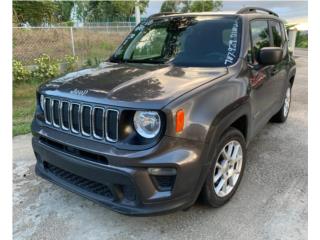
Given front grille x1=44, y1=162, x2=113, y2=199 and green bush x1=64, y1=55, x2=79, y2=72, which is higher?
green bush x1=64, y1=55, x2=79, y2=72

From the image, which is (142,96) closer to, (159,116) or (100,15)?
(159,116)

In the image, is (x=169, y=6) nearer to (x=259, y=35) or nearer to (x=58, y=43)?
(x=58, y=43)

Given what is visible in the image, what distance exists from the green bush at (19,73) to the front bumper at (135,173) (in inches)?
245

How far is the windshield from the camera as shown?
11.5 ft

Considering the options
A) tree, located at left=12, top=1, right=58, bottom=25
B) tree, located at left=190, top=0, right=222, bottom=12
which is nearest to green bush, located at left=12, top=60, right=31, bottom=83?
tree, located at left=12, top=1, right=58, bottom=25

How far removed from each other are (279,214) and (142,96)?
1685 millimetres

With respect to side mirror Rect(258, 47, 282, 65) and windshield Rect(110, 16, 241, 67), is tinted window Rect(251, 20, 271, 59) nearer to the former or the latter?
side mirror Rect(258, 47, 282, 65)

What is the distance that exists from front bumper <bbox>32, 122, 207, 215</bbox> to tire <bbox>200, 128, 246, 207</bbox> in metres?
0.21

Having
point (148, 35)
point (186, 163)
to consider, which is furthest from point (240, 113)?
point (148, 35)

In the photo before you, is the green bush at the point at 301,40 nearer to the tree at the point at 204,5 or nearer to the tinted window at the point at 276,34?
the tree at the point at 204,5

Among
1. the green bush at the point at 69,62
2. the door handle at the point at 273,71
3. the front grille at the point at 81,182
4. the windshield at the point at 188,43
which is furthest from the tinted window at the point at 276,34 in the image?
the green bush at the point at 69,62

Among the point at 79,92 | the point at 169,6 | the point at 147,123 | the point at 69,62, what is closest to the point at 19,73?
the point at 69,62

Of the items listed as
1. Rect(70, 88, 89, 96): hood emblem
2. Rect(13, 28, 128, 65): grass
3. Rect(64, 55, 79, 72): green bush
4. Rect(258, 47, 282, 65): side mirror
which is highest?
Rect(13, 28, 128, 65): grass

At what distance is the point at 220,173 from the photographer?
3.06m
